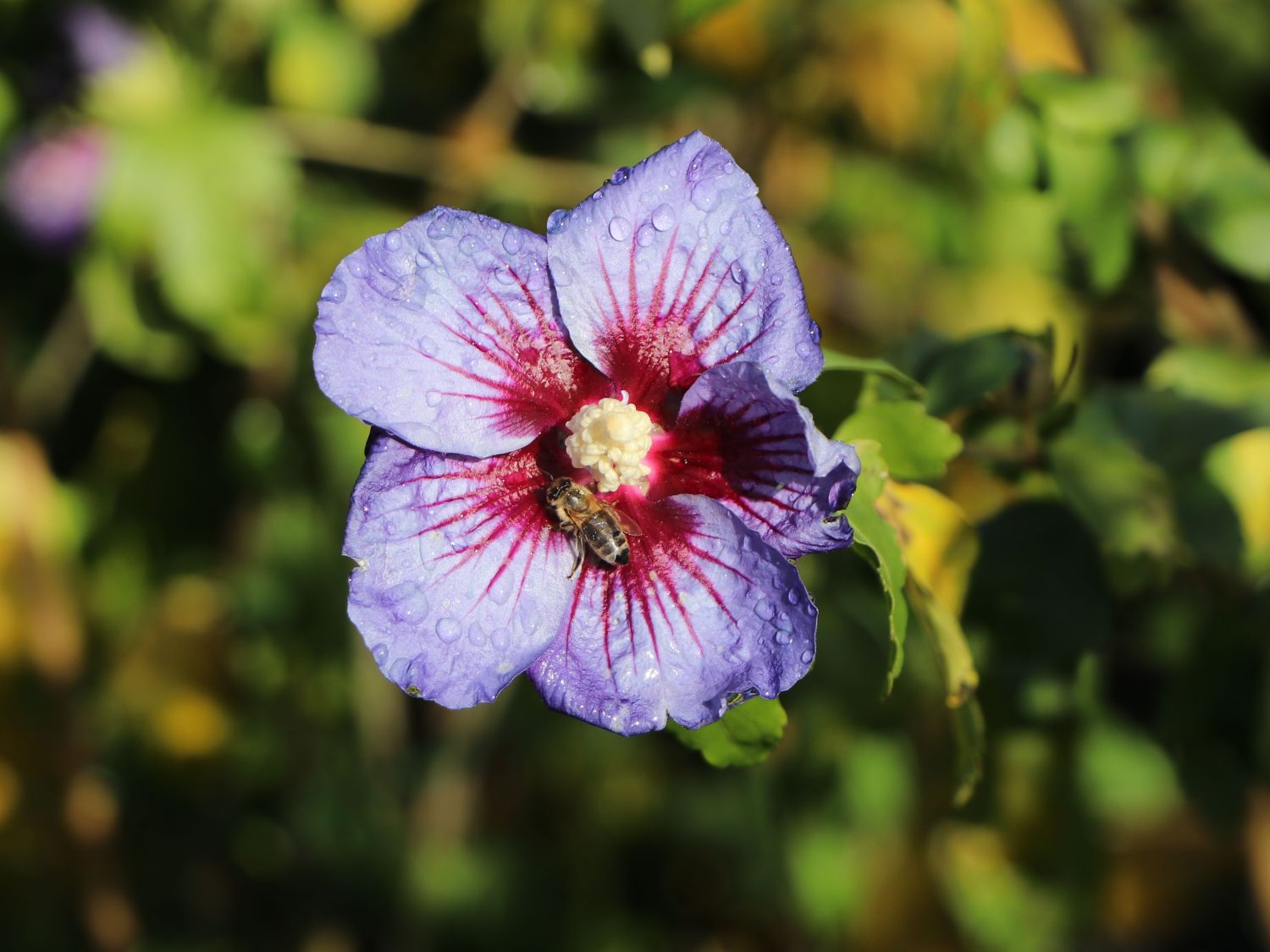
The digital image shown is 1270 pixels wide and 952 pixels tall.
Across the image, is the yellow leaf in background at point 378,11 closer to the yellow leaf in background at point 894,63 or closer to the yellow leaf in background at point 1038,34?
the yellow leaf in background at point 894,63

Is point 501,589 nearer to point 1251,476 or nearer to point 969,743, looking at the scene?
point 969,743

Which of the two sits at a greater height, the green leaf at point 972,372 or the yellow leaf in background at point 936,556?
the green leaf at point 972,372

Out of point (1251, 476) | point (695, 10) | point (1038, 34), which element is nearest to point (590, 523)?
point (695, 10)

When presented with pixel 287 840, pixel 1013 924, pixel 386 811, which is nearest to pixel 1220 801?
pixel 1013 924

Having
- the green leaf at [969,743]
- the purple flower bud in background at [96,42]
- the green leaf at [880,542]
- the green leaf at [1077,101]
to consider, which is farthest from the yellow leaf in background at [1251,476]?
the purple flower bud in background at [96,42]

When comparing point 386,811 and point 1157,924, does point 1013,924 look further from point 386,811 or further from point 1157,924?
point 386,811

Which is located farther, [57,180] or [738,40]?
[738,40]

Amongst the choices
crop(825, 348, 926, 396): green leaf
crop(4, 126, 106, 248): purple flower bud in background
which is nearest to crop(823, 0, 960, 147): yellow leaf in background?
crop(4, 126, 106, 248): purple flower bud in background

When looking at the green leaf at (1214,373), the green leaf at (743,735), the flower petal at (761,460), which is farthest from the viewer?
the green leaf at (1214,373)
